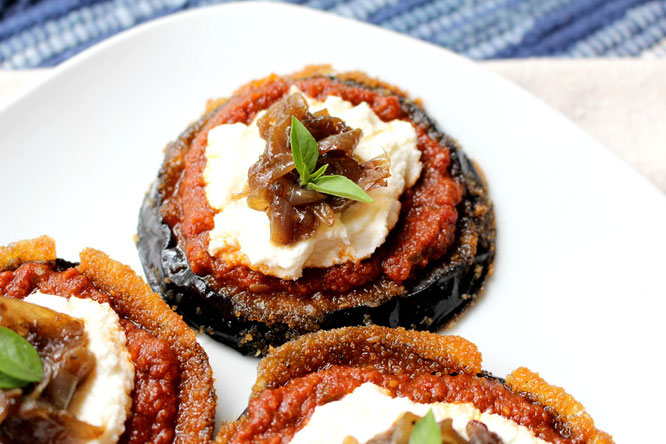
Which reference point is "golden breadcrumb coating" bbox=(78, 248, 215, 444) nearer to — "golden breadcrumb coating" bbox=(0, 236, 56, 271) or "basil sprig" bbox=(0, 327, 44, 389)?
"golden breadcrumb coating" bbox=(0, 236, 56, 271)

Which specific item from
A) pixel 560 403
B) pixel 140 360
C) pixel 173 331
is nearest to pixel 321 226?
pixel 173 331

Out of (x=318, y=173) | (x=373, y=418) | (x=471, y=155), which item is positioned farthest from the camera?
(x=471, y=155)

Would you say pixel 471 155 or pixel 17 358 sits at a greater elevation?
pixel 17 358

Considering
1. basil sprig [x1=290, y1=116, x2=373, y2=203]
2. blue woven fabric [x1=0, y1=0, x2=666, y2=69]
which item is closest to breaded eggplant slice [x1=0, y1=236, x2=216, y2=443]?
basil sprig [x1=290, y1=116, x2=373, y2=203]

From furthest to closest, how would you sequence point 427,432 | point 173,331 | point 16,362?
point 173,331 < point 16,362 < point 427,432

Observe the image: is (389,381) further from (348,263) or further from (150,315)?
(150,315)

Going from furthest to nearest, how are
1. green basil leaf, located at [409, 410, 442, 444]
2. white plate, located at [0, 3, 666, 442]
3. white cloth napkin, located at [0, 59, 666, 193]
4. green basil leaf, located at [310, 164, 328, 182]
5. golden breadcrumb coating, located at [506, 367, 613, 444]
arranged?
white cloth napkin, located at [0, 59, 666, 193] < white plate, located at [0, 3, 666, 442] < green basil leaf, located at [310, 164, 328, 182] < golden breadcrumb coating, located at [506, 367, 613, 444] < green basil leaf, located at [409, 410, 442, 444]
